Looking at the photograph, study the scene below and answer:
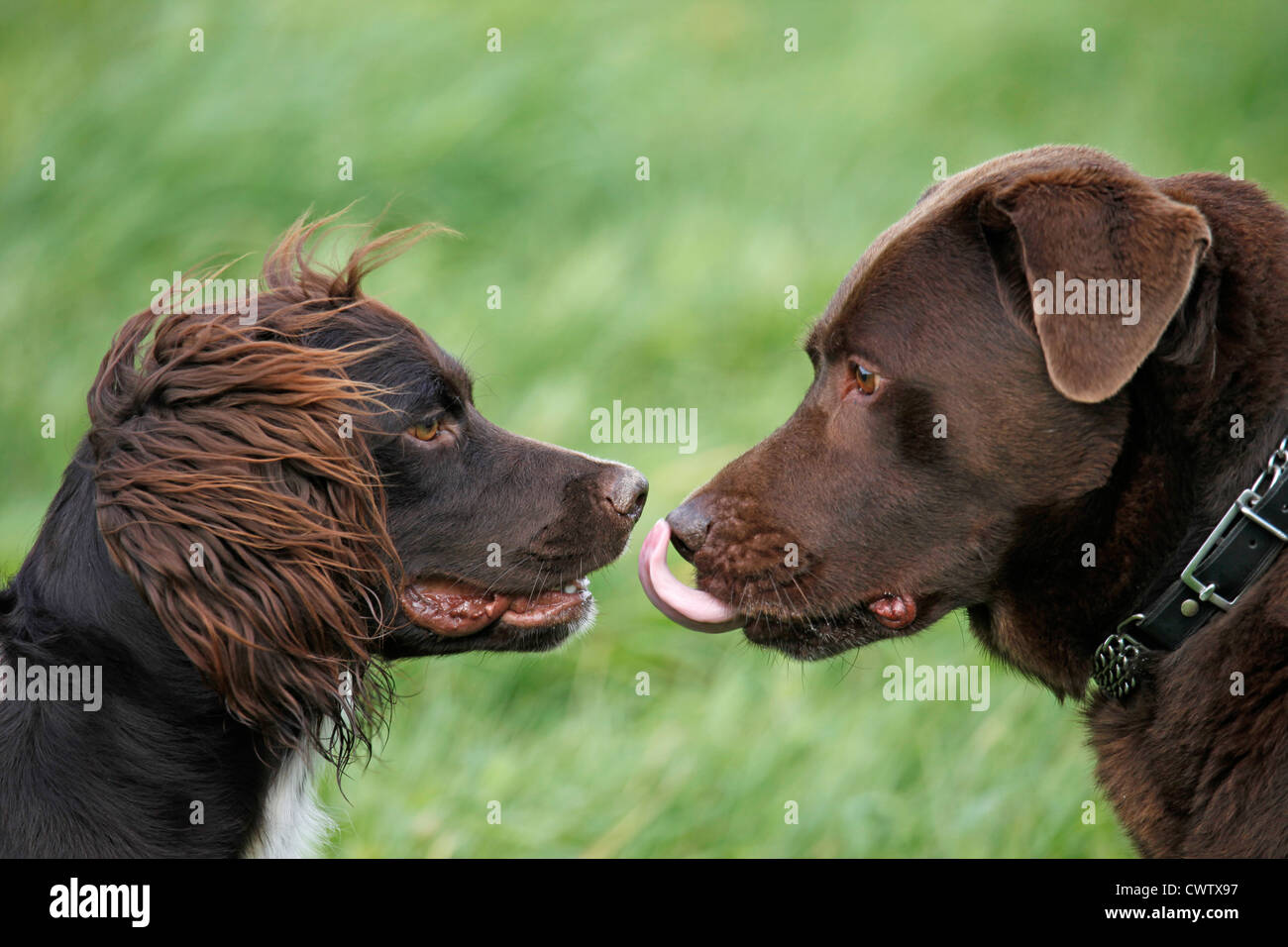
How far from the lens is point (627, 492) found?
145 inches

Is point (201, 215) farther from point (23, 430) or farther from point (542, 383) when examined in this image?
point (542, 383)

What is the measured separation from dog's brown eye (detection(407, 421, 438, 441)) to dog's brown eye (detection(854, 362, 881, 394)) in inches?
44.9

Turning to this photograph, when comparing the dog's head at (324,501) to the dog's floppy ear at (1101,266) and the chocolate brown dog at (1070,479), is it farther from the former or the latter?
the dog's floppy ear at (1101,266)

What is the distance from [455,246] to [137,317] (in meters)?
5.08

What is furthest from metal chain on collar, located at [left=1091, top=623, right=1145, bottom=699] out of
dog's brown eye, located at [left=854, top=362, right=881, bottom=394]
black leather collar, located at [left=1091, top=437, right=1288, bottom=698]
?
dog's brown eye, located at [left=854, top=362, right=881, bottom=394]

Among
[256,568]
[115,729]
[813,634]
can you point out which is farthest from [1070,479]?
[115,729]

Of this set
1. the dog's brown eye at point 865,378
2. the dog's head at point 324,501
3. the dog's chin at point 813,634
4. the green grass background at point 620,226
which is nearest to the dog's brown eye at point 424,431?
the dog's head at point 324,501

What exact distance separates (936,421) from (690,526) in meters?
0.72

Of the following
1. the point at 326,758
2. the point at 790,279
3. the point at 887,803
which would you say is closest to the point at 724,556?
the point at 326,758

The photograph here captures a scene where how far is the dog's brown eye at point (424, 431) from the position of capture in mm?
3434

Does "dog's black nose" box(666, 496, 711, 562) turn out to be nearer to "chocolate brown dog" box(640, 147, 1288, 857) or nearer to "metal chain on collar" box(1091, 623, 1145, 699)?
"chocolate brown dog" box(640, 147, 1288, 857)

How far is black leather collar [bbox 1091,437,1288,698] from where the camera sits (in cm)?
268

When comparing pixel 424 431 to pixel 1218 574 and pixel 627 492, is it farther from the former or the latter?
pixel 1218 574

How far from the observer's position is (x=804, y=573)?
3303 millimetres
